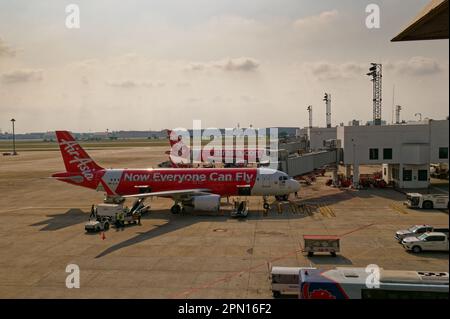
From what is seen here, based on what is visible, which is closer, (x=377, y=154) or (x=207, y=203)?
(x=207, y=203)

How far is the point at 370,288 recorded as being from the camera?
1967 centimetres

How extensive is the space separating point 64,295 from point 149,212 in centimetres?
2556

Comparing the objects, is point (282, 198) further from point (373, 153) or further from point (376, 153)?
point (376, 153)

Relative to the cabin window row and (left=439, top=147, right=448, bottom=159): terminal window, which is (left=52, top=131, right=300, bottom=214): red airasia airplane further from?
(left=439, top=147, right=448, bottom=159): terminal window

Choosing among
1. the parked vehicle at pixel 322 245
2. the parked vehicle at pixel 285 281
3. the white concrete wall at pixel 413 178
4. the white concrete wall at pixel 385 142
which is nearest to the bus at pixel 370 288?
the parked vehicle at pixel 285 281

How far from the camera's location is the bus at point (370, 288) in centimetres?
1909

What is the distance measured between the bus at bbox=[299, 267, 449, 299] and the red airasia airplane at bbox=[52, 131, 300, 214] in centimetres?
2719

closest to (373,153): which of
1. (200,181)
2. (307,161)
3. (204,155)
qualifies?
(307,161)

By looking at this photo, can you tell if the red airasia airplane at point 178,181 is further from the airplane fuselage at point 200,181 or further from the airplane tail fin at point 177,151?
the airplane tail fin at point 177,151

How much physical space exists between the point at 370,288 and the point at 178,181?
108 ft

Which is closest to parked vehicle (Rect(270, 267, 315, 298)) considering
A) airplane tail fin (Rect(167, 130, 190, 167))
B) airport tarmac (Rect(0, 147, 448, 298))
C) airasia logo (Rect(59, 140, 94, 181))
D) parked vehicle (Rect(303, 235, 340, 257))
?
airport tarmac (Rect(0, 147, 448, 298))
